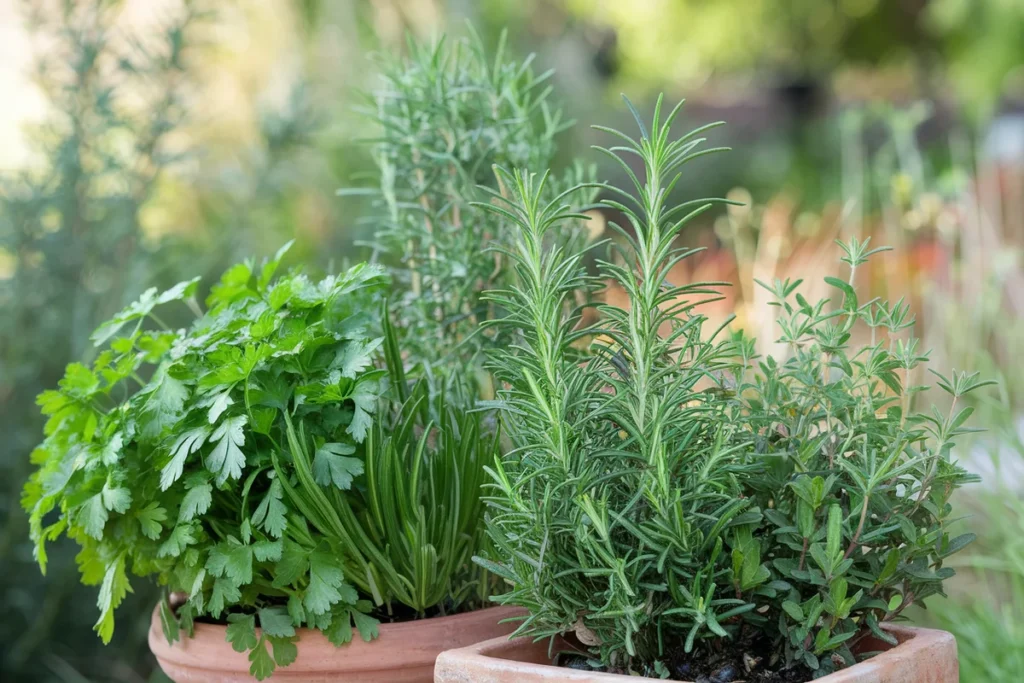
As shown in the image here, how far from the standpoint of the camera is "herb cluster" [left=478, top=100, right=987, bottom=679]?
1.97 ft

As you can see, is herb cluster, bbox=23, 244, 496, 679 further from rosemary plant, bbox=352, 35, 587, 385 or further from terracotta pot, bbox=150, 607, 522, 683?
rosemary plant, bbox=352, 35, 587, 385

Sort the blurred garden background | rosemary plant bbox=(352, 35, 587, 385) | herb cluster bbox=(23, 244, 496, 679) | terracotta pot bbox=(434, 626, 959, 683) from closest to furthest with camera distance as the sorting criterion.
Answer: terracotta pot bbox=(434, 626, 959, 683), herb cluster bbox=(23, 244, 496, 679), rosemary plant bbox=(352, 35, 587, 385), the blurred garden background

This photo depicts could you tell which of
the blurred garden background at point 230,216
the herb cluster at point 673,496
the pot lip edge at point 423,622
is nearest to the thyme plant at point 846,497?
the herb cluster at point 673,496

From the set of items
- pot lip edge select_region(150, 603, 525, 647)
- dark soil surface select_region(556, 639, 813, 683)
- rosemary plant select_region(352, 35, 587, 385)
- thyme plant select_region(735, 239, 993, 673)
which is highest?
rosemary plant select_region(352, 35, 587, 385)

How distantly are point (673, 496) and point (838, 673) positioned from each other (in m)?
0.14

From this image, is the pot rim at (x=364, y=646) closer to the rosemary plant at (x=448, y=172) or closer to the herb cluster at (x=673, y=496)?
the herb cluster at (x=673, y=496)

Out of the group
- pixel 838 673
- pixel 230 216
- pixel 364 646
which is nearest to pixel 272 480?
pixel 364 646

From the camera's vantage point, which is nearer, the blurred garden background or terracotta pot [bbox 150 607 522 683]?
terracotta pot [bbox 150 607 522 683]

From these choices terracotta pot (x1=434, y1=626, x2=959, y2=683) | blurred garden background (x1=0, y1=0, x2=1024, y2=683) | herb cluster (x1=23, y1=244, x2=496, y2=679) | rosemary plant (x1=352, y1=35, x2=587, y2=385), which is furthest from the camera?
blurred garden background (x1=0, y1=0, x2=1024, y2=683)

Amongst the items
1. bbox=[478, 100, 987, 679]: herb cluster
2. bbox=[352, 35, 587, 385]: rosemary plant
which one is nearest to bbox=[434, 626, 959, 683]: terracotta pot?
bbox=[478, 100, 987, 679]: herb cluster

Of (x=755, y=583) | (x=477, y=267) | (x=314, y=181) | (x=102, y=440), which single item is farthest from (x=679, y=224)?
(x=314, y=181)

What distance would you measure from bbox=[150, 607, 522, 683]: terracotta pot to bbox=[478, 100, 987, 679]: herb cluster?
98 millimetres

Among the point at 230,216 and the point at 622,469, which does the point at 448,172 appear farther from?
the point at 230,216

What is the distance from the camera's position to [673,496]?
598 mm
